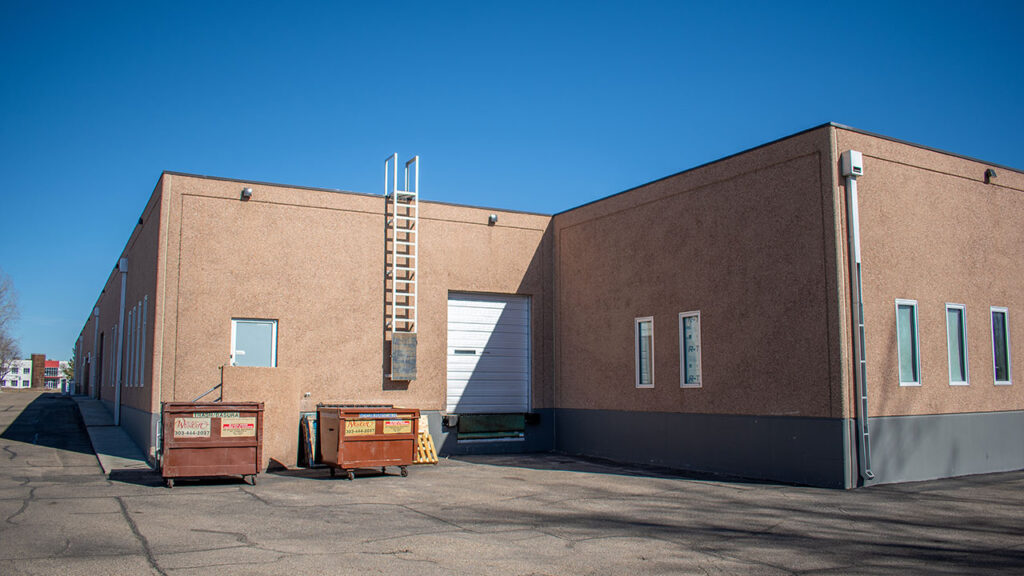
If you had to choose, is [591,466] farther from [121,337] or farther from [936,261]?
[121,337]

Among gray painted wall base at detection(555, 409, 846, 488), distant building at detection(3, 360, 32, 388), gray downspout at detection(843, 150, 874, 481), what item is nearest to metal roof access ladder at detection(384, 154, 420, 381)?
gray painted wall base at detection(555, 409, 846, 488)

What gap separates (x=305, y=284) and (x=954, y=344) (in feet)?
42.0

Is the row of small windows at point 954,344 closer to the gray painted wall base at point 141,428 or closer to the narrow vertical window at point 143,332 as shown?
the gray painted wall base at point 141,428

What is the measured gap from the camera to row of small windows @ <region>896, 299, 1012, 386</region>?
44.5ft

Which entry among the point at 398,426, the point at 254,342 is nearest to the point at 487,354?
the point at 398,426

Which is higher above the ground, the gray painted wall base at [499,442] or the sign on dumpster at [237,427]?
the sign on dumpster at [237,427]

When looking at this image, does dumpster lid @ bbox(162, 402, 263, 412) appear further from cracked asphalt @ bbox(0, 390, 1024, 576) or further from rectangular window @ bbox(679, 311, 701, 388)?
rectangular window @ bbox(679, 311, 701, 388)

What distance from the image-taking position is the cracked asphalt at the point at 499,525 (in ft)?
24.0

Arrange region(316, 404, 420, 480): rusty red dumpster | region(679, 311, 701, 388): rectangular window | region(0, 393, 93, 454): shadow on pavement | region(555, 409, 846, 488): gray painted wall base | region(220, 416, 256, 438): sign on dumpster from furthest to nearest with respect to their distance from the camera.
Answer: region(0, 393, 93, 454): shadow on pavement, region(679, 311, 701, 388): rectangular window, region(316, 404, 420, 480): rusty red dumpster, region(220, 416, 256, 438): sign on dumpster, region(555, 409, 846, 488): gray painted wall base

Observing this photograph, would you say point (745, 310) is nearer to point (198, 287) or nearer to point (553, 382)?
point (553, 382)

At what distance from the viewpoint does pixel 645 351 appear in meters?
16.8

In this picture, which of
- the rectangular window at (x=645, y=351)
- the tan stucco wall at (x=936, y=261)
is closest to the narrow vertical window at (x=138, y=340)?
the rectangular window at (x=645, y=351)

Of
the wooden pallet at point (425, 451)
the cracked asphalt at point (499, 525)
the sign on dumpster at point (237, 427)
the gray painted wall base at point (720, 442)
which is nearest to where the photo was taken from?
the cracked asphalt at point (499, 525)

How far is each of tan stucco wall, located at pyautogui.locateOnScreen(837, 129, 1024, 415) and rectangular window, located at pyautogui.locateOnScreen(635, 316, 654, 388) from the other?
469cm
